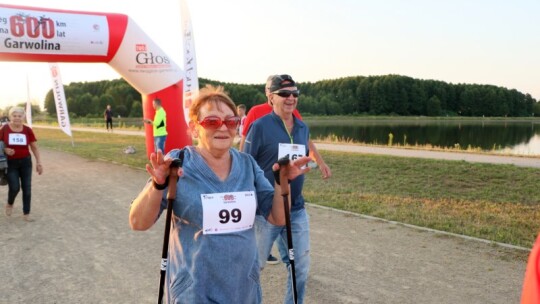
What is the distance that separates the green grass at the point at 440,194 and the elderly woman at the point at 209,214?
489cm

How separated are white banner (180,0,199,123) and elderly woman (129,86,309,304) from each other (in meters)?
10.9

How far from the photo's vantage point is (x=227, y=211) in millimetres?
2152

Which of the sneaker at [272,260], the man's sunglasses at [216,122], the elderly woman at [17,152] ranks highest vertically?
the man's sunglasses at [216,122]

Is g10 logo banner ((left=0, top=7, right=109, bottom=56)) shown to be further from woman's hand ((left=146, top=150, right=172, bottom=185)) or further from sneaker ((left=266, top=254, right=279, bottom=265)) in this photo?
woman's hand ((left=146, top=150, right=172, bottom=185))

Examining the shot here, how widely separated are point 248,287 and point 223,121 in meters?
0.84

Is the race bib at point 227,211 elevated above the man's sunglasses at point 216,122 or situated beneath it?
situated beneath

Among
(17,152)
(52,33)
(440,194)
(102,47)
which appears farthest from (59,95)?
(440,194)

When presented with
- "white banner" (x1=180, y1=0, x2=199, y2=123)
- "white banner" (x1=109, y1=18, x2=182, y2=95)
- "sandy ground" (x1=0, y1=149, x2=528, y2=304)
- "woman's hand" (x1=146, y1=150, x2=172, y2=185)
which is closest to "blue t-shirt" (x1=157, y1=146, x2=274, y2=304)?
"woman's hand" (x1=146, y1=150, x2=172, y2=185)

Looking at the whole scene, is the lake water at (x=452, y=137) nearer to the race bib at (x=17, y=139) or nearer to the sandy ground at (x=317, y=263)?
the sandy ground at (x=317, y=263)

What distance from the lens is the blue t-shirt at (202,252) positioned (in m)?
2.09

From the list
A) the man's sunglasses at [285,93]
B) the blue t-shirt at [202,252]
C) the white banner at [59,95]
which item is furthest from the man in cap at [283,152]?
the white banner at [59,95]

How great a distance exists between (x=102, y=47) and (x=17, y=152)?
16.1 feet

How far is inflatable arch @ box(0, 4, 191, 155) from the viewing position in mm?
10047

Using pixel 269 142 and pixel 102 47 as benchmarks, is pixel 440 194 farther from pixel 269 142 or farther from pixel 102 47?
pixel 102 47
